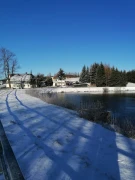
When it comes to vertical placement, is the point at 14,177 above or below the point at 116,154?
above

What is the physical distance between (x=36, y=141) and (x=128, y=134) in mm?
3501

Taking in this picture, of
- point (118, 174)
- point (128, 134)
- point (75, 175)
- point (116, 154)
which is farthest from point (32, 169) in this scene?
point (128, 134)

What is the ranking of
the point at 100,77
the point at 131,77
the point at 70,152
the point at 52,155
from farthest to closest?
1. the point at 131,77
2. the point at 100,77
3. the point at 70,152
4. the point at 52,155

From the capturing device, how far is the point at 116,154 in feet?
16.7

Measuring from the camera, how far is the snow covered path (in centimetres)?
388

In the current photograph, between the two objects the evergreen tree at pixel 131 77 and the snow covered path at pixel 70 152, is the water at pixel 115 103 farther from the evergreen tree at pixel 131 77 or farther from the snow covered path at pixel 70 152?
the evergreen tree at pixel 131 77

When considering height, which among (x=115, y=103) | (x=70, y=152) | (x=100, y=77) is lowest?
(x=115, y=103)

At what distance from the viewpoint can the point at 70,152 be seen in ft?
16.3

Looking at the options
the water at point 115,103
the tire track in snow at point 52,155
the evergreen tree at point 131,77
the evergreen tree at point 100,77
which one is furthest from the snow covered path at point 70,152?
the evergreen tree at point 131,77

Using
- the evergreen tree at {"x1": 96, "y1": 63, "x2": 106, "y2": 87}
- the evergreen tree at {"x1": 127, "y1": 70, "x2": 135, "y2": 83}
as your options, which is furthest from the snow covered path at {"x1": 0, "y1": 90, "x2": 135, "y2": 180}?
the evergreen tree at {"x1": 127, "y1": 70, "x2": 135, "y2": 83}

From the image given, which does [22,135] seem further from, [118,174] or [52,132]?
[118,174]

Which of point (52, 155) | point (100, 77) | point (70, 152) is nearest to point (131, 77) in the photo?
point (100, 77)

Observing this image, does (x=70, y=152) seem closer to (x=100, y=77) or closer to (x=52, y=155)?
(x=52, y=155)

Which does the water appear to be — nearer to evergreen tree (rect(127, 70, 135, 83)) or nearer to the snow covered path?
the snow covered path
